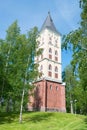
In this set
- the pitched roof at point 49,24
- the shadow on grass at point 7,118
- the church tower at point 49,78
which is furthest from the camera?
the pitched roof at point 49,24

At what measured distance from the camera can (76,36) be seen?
18984mm

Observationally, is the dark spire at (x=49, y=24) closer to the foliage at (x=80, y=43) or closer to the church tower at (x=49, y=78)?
the church tower at (x=49, y=78)

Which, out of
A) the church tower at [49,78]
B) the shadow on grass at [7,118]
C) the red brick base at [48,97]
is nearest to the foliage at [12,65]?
the shadow on grass at [7,118]

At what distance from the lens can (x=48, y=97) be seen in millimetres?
48969

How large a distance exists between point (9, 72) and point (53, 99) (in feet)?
55.9

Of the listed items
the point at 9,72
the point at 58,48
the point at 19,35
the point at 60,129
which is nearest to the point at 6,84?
the point at 9,72

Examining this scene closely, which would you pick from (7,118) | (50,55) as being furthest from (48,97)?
(7,118)

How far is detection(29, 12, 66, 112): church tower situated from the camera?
160 ft

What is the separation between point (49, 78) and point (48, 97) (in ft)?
14.0

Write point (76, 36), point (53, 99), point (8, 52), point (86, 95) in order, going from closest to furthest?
point (76, 36) → point (8, 52) → point (86, 95) → point (53, 99)

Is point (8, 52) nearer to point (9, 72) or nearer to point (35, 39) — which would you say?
point (9, 72)

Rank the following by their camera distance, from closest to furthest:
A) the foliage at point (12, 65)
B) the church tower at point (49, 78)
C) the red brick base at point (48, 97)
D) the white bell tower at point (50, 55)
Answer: the foliage at point (12, 65), the red brick base at point (48, 97), the church tower at point (49, 78), the white bell tower at point (50, 55)

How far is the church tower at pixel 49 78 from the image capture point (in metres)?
48.8

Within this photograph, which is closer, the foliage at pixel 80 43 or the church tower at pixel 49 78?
the foliage at pixel 80 43
